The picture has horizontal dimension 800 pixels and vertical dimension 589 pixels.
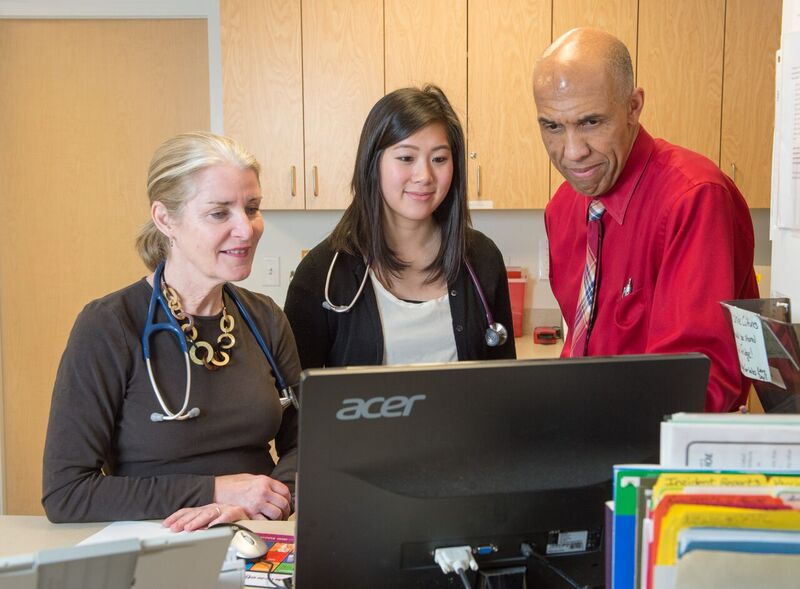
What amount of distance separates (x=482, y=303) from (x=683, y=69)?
1.80m

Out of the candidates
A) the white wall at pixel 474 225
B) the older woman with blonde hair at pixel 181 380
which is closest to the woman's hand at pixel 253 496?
the older woman with blonde hair at pixel 181 380

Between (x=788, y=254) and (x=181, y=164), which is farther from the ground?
(x=181, y=164)

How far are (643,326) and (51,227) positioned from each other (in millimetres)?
3089

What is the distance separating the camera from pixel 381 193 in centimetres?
201

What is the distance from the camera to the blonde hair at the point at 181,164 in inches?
65.1

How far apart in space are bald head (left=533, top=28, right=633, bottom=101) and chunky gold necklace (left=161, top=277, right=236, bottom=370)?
0.88m

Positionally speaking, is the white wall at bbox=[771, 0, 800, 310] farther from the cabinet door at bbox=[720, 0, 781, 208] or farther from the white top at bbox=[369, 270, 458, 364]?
the cabinet door at bbox=[720, 0, 781, 208]

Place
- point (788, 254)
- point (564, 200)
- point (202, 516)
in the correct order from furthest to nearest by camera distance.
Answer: point (564, 200), point (788, 254), point (202, 516)

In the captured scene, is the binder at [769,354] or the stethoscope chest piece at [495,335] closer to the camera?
the binder at [769,354]

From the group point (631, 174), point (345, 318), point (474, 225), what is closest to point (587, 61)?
point (631, 174)

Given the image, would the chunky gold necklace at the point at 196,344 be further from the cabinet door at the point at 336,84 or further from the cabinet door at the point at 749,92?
the cabinet door at the point at 749,92

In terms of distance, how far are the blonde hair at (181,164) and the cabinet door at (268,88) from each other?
1.67 meters

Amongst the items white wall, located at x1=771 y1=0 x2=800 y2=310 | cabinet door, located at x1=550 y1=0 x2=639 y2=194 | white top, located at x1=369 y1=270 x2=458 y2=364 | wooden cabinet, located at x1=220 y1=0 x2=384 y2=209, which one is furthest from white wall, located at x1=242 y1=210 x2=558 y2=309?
white wall, located at x1=771 y1=0 x2=800 y2=310

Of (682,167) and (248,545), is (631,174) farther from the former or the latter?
(248,545)
